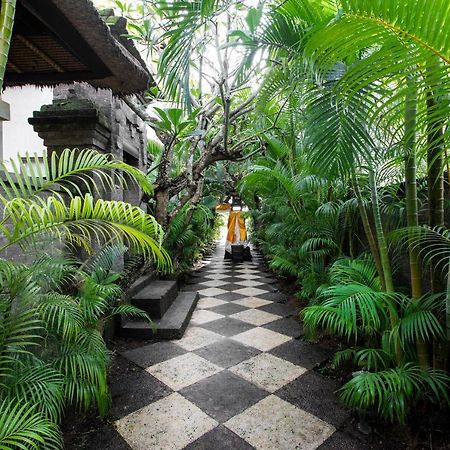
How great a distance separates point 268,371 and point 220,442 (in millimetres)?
876

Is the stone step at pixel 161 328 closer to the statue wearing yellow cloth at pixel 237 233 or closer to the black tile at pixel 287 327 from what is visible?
the black tile at pixel 287 327

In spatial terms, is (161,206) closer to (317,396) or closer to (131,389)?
(131,389)

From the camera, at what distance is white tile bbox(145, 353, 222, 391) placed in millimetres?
2271

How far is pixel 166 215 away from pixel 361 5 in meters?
3.85

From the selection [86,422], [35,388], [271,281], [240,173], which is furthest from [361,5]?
[240,173]

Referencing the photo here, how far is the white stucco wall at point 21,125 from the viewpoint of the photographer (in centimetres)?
429

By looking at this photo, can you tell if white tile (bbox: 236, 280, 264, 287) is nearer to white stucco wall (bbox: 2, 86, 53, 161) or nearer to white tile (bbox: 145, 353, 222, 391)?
white tile (bbox: 145, 353, 222, 391)

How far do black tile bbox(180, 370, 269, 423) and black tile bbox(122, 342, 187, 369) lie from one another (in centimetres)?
56

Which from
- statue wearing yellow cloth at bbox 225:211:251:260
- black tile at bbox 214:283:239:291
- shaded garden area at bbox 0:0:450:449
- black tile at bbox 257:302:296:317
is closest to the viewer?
shaded garden area at bbox 0:0:450:449

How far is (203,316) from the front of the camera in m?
3.84

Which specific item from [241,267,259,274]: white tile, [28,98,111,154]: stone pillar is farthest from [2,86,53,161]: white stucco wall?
[241,267,259,274]: white tile

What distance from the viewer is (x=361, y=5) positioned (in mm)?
800

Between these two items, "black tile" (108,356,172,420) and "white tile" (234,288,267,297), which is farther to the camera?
"white tile" (234,288,267,297)

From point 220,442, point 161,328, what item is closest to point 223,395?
point 220,442
